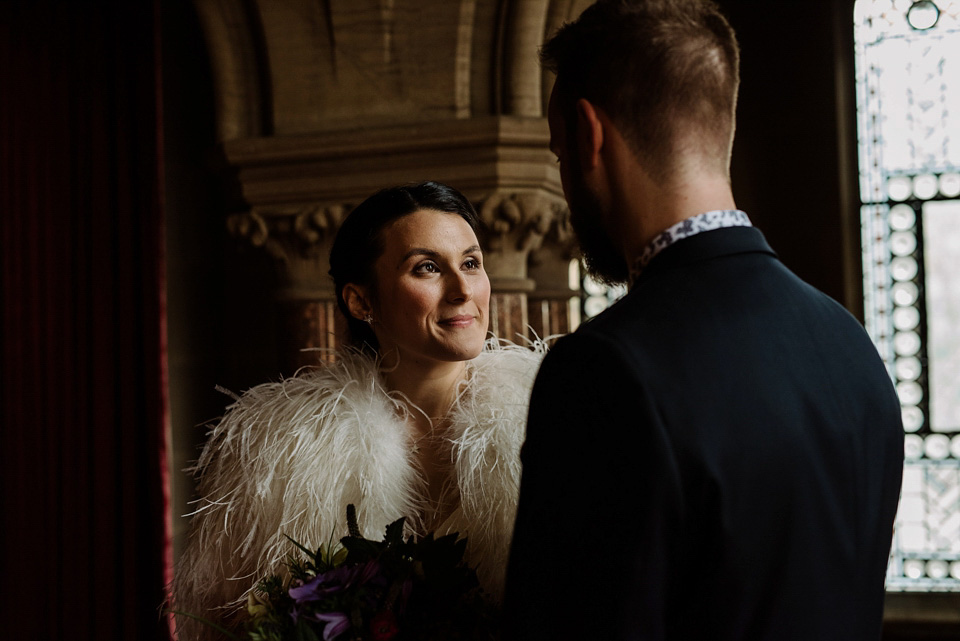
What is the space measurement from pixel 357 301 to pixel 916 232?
2.96 m

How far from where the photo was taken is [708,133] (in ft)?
3.17

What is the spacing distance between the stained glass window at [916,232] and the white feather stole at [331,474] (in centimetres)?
260

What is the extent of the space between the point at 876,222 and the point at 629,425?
3.48 metres

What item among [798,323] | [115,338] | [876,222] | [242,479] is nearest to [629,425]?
[798,323]

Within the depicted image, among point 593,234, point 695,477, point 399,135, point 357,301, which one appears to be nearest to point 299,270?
point 399,135

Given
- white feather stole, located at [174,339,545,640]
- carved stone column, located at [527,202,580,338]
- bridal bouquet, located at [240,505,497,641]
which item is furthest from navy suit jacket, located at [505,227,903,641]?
carved stone column, located at [527,202,580,338]

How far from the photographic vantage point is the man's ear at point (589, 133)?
967 mm

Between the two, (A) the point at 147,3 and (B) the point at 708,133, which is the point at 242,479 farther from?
(A) the point at 147,3

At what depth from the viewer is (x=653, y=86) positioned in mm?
948

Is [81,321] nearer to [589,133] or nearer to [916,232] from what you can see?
Answer: [589,133]

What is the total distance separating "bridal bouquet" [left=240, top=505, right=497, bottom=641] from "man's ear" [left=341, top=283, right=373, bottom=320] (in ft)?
2.42

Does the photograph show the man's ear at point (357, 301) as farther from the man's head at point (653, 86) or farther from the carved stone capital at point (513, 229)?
the man's head at point (653, 86)

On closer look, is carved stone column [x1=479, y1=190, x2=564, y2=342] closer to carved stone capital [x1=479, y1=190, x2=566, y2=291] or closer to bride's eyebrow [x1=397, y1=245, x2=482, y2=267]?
carved stone capital [x1=479, y1=190, x2=566, y2=291]

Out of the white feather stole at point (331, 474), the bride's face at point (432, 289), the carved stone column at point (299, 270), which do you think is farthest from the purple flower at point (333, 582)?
the carved stone column at point (299, 270)
